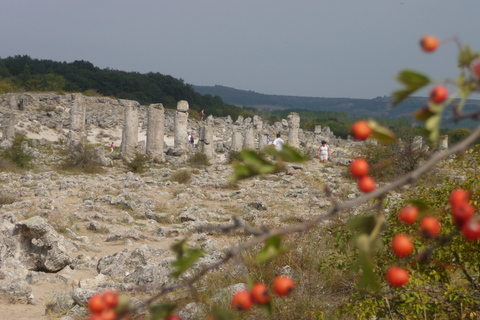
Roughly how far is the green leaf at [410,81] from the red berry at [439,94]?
3cm

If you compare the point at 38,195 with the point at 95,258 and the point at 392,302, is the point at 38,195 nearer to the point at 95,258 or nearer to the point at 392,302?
the point at 95,258

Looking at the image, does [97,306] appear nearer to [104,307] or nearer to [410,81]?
[104,307]

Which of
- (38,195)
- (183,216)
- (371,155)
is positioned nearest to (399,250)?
(183,216)

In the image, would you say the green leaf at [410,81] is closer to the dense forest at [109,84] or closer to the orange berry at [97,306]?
the orange berry at [97,306]

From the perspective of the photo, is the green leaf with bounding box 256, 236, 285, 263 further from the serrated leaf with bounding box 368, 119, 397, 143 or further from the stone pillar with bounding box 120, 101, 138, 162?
the stone pillar with bounding box 120, 101, 138, 162

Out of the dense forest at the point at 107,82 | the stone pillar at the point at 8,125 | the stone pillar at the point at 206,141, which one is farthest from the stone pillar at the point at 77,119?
the dense forest at the point at 107,82

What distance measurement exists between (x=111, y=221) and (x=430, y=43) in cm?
848

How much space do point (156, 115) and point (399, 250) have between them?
67.5ft

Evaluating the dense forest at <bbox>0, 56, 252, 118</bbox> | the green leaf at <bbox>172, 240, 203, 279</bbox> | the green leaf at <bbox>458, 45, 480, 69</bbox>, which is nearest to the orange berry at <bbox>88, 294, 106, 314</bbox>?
the green leaf at <bbox>172, 240, 203, 279</bbox>

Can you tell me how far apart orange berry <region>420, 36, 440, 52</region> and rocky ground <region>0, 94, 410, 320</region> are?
0.84 ft

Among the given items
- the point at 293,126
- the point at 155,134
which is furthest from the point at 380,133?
the point at 293,126

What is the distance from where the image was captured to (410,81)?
0.65 metres

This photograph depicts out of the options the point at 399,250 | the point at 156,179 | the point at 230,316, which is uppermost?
the point at 399,250

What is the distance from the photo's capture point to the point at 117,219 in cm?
883
